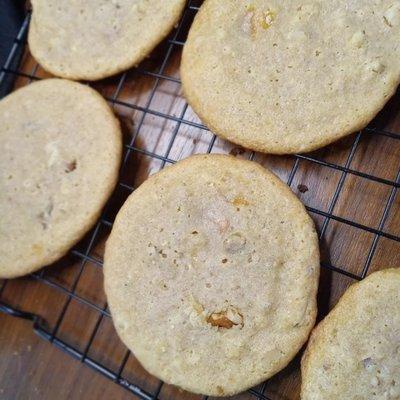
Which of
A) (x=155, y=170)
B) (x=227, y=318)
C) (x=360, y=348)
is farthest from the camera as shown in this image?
(x=155, y=170)

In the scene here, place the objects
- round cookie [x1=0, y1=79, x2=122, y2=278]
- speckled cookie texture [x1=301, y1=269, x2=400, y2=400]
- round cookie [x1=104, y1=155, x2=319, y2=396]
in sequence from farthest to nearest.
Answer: round cookie [x1=0, y1=79, x2=122, y2=278] → round cookie [x1=104, y1=155, x2=319, y2=396] → speckled cookie texture [x1=301, y1=269, x2=400, y2=400]

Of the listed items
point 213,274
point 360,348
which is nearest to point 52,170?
point 213,274

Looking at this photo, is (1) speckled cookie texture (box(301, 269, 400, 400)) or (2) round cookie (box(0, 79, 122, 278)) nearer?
(1) speckled cookie texture (box(301, 269, 400, 400))

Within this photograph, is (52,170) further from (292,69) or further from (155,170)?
(292,69)

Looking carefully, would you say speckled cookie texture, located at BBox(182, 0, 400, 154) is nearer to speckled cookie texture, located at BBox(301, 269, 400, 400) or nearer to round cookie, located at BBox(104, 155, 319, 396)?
round cookie, located at BBox(104, 155, 319, 396)

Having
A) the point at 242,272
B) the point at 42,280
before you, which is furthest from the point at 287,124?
the point at 42,280

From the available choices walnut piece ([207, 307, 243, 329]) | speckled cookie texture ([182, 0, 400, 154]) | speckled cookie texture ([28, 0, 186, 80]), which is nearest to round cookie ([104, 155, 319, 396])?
walnut piece ([207, 307, 243, 329])
